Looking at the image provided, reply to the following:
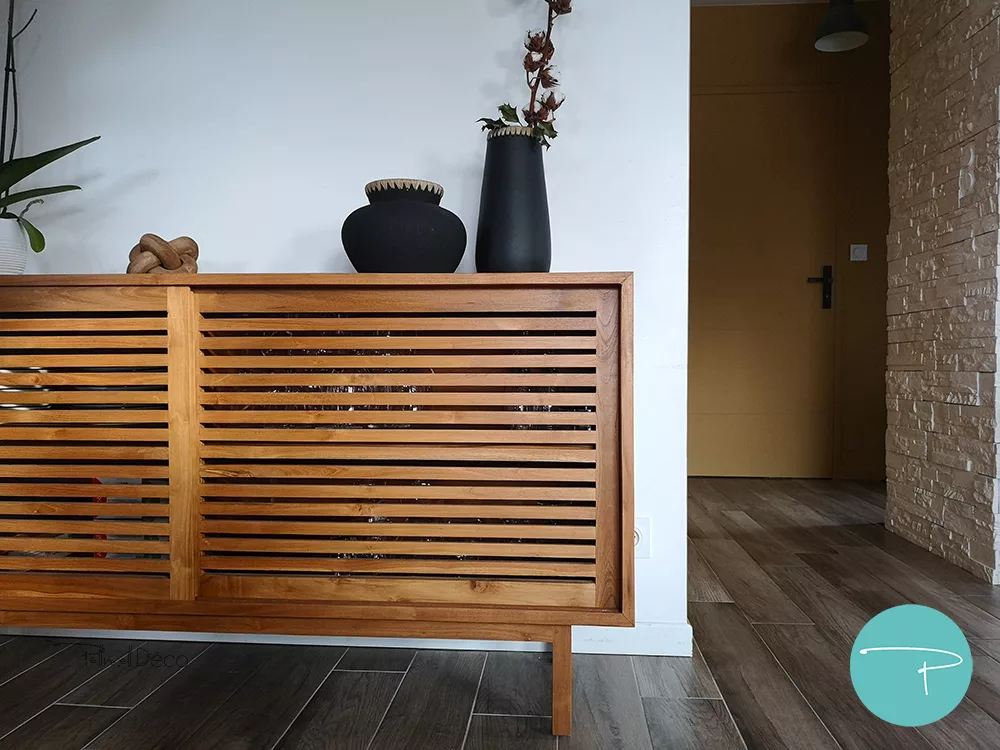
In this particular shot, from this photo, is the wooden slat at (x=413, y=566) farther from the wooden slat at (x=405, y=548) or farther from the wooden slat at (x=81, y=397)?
the wooden slat at (x=81, y=397)

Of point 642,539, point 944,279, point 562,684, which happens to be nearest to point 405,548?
point 562,684

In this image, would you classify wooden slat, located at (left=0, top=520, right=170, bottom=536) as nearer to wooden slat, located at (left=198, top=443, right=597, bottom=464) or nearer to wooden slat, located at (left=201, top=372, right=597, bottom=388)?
wooden slat, located at (left=198, top=443, right=597, bottom=464)

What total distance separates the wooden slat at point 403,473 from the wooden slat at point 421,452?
0.02 metres

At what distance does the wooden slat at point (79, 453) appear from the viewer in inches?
52.1

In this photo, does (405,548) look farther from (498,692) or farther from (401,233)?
(401,233)

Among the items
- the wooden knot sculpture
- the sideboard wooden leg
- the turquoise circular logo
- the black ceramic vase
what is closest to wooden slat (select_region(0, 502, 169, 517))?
the wooden knot sculpture

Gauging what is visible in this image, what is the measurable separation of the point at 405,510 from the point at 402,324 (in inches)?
13.5

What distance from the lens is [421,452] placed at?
1281 millimetres

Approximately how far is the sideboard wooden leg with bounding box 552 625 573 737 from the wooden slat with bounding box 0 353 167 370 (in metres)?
0.90

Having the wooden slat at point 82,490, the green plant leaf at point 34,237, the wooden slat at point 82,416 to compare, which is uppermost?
the green plant leaf at point 34,237

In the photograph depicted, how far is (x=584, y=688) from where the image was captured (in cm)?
144

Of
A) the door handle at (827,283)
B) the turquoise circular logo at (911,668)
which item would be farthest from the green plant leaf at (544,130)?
the door handle at (827,283)

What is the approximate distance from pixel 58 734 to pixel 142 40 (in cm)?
155

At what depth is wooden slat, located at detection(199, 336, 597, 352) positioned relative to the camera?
1.25 meters
